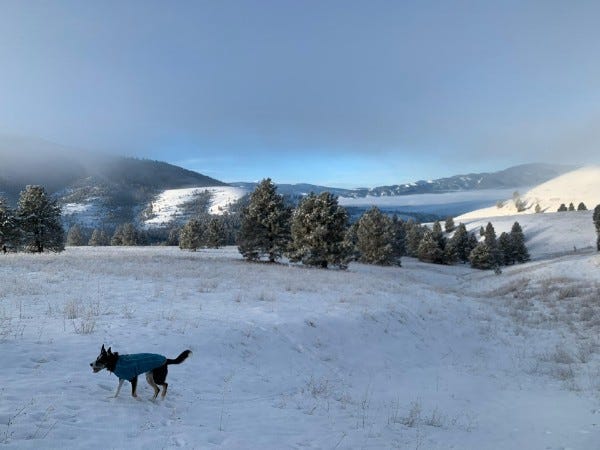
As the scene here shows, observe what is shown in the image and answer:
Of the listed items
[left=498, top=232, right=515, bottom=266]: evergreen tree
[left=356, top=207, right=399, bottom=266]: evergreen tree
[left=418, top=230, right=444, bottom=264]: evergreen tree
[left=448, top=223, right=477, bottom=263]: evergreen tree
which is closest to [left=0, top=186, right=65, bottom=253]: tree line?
[left=356, top=207, right=399, bottom=266]: evergreen tree

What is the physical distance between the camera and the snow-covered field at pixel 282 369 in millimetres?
6062

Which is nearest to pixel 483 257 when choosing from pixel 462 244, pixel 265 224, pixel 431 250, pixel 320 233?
pixel 431 250

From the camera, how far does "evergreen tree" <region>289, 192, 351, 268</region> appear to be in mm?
36531

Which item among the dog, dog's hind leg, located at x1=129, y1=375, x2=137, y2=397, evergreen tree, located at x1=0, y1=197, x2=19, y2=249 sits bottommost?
dog's hind leg, located at x1=129, y1=375, x2=137, y2=397

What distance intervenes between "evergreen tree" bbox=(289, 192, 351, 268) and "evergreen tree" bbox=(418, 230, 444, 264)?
40508mm

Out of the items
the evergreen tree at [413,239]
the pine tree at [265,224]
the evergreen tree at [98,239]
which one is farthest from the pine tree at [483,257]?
the evergreen tree at [98,239]

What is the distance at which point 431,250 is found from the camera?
73.2 m

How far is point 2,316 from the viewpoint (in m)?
9.53

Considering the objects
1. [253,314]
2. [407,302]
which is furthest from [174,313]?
[407,302]

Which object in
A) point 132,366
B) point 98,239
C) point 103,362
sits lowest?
point 132,366

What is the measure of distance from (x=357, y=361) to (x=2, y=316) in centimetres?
961

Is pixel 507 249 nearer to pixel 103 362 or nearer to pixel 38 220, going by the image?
pixel 38 220

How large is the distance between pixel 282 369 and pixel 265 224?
2860 centimetres

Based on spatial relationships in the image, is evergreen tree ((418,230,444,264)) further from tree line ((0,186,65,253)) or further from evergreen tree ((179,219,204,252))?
tree line ((0,186,65,253))
